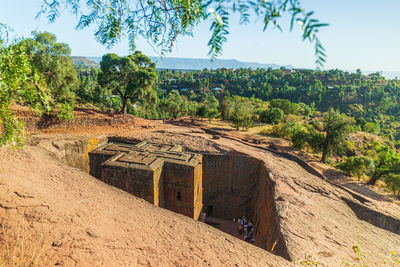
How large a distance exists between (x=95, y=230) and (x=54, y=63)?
53.5ft

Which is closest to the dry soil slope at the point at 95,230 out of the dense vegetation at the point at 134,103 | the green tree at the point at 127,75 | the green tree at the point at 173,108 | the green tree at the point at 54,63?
the dense vegetation at the point at 134,103

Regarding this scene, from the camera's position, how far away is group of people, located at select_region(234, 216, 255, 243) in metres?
13.2

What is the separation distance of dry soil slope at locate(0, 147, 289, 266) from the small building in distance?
10.8 feet

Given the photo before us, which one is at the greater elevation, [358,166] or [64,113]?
[64,113]

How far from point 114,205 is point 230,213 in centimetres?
1205

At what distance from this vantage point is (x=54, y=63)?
15992 mm

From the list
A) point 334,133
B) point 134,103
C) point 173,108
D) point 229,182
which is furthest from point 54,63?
point 334,133

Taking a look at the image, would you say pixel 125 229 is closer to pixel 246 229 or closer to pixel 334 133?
pixel 246 229

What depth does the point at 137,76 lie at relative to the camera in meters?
19.8

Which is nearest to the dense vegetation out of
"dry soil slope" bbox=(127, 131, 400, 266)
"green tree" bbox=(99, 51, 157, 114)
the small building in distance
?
"green tree" bbox=(99, 51, 157, 114)

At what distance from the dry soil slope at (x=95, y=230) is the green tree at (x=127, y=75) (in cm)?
1438

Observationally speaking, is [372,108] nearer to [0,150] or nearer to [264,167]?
[264,167]

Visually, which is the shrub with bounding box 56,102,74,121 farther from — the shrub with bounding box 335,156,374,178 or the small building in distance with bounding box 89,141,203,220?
the shrub with bounding box 335,156,374,178

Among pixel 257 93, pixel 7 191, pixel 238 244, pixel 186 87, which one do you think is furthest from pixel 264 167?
pixel 186 87
